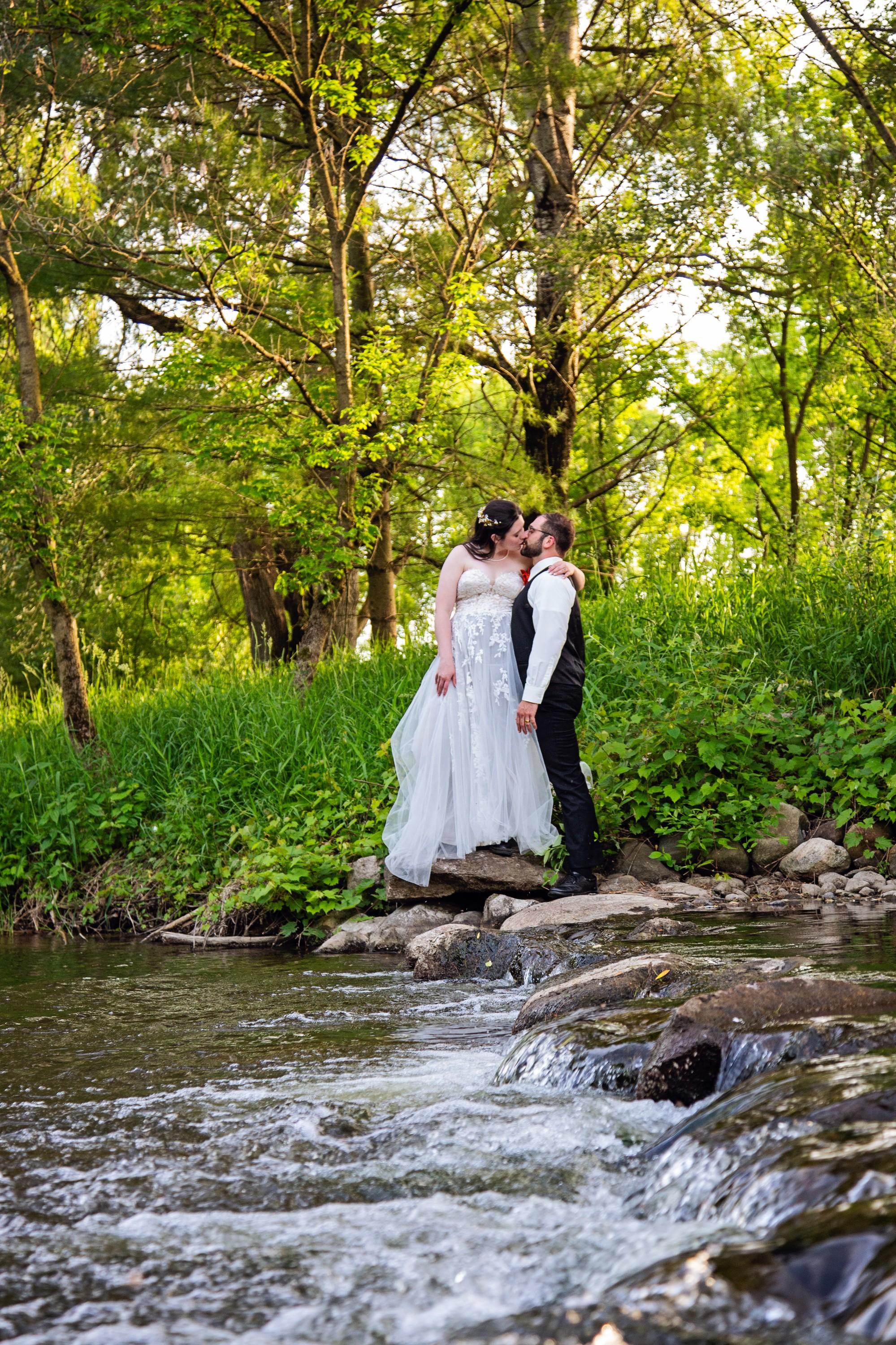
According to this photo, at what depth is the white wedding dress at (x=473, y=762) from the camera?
24.2 feet

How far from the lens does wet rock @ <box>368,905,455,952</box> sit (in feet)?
23.9

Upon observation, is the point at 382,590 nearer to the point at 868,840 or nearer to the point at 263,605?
the point at 263,605

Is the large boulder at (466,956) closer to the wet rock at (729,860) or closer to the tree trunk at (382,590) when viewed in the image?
the wet rock at (729,860)

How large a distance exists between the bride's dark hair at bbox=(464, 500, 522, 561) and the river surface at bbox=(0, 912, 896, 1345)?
310cm

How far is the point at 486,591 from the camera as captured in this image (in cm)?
768

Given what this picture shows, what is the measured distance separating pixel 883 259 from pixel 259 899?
8295mm

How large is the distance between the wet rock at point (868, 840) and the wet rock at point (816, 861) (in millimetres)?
71

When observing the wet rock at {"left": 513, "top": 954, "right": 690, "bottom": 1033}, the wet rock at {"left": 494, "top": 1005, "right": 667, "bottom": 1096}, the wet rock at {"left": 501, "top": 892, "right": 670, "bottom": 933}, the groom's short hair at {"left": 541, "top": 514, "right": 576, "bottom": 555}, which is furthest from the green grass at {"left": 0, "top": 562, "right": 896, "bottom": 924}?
the wet rock at {"left": 494, "top": 1005, "right": 667, "bottom": 1096}

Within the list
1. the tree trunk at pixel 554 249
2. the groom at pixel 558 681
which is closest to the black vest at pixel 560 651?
the groom at pixel 558 681

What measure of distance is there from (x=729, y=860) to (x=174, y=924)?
12.5 ft

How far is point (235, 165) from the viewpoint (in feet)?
38.0

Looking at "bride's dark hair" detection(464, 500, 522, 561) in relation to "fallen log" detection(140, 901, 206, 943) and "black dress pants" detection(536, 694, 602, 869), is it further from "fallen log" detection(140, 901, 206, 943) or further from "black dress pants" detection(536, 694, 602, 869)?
"fallen log" detection(140, 901, 206, 943)

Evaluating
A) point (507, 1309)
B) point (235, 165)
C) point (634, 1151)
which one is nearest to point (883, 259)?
point (235, 165)

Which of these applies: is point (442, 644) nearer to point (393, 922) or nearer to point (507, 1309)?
point (393, 922)
